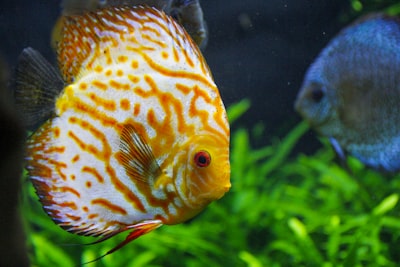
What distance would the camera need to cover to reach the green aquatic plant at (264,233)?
299 cm

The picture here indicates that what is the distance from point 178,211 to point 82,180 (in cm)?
22

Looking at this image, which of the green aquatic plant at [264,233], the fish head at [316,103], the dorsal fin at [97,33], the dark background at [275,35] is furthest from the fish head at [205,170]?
the dark background at [275,35]

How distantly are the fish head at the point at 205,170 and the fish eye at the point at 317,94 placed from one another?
6.87 ft

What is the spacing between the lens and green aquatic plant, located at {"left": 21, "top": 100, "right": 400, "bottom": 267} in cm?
299

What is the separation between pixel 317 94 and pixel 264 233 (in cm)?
116

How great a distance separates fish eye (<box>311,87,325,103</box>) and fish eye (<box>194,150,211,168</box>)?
2119 mm

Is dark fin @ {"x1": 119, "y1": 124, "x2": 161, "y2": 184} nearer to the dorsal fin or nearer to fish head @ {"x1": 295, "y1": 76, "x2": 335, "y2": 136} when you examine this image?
the dorsal fin

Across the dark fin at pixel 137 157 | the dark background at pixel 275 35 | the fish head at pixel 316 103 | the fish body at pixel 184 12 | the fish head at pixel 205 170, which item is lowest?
the dark background at pixel 275 35

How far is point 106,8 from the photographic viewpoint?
111 cm

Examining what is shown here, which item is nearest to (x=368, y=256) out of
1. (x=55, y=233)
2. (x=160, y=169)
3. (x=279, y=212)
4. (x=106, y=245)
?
(x=279, y=212)

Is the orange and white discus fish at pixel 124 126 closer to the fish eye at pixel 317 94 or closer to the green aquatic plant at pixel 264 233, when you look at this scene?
the green aquatic plant at pixel 264 233

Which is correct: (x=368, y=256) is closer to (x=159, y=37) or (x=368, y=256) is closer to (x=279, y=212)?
(x=279, y=212)

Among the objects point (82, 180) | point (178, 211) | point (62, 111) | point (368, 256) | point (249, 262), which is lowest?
point (368, 256)

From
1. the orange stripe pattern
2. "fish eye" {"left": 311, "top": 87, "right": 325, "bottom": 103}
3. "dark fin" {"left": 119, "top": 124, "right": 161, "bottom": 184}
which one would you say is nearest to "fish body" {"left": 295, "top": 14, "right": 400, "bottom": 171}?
"fish eye" {"left": 311, "top": 87, "right": 325, "bottom": 103}
